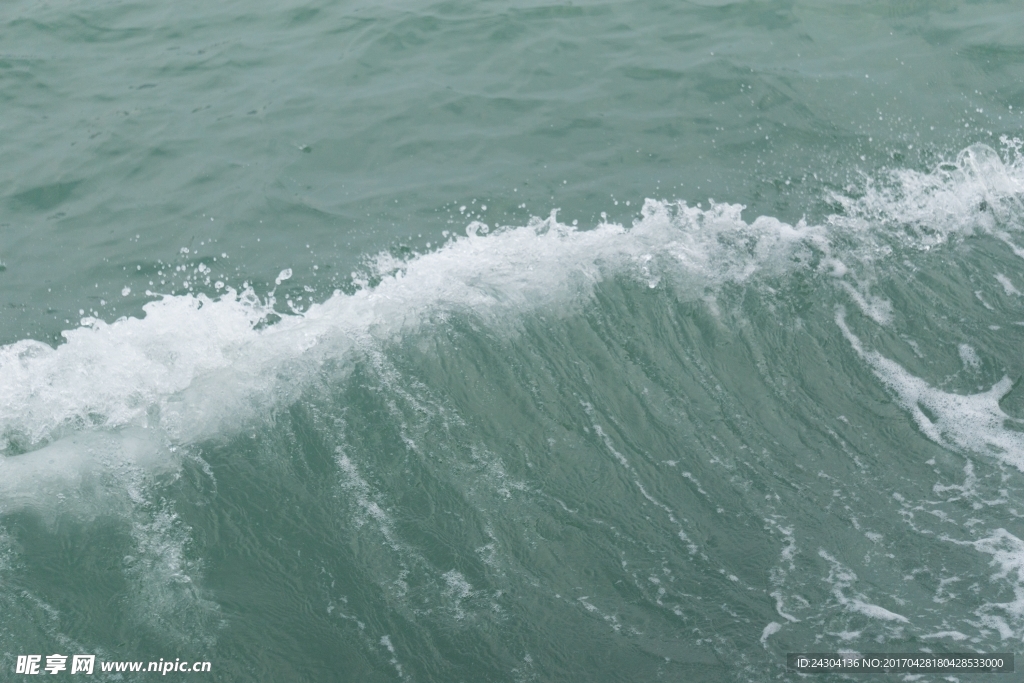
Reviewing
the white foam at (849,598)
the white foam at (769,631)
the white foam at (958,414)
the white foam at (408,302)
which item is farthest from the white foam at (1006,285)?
the white foam at (769,631)

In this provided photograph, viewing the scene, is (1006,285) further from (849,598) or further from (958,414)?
(849,598)

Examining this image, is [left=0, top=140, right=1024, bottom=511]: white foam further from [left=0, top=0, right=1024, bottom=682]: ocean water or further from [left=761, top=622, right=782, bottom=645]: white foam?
[left=761, top=622, right=782, bottom=645]: white foam

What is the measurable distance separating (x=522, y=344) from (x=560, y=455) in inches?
45.6

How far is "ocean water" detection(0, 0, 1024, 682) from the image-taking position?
5.50 metres

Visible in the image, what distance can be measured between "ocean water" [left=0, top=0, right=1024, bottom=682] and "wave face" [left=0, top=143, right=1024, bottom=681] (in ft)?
0.08

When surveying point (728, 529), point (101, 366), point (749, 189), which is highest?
point (749, 189)

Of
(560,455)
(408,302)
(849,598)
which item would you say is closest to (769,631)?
(849,598)

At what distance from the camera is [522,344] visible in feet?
23.7

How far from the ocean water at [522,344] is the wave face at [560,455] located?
0.9 inches

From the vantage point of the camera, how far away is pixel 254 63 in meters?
10.7

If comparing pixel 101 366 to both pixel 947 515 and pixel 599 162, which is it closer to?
pixel 599 162

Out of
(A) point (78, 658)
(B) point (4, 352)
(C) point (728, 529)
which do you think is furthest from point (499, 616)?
(B) point (4, 352)

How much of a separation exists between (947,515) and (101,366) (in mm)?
6118

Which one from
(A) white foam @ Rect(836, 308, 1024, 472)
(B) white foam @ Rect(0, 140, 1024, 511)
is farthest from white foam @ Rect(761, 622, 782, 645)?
(B) white foam @ Rect(0, 140, 1024, 511)
